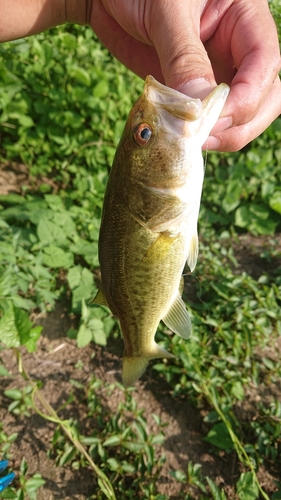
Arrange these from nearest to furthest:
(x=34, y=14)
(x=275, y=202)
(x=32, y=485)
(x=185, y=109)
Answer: (x=185, y=109)
(x=32, y=485)
(x=34, y=14)
(x=275, y=202)

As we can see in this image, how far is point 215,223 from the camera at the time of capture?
438 centimetres

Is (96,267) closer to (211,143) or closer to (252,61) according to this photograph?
(211,143)

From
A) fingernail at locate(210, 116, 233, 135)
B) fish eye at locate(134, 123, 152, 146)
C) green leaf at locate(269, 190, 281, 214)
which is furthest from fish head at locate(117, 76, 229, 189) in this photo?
green leaf at locate(269, 190, 281, 214)

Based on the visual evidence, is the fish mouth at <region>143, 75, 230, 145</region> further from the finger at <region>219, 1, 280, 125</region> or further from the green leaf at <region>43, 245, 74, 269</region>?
the green leaf at <region>43, 245, 74, 269</region>

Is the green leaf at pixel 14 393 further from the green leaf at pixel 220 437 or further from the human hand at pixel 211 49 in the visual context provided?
the human hand at pixel 211 49

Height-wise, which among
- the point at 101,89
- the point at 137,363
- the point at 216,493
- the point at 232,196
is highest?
the point at 101,89

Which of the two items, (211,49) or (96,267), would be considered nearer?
(211,49)

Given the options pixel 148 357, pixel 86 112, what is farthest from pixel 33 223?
pixel 148 357

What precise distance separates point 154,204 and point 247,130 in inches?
29.7

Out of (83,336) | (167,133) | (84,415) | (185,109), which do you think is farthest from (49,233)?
(185,109)

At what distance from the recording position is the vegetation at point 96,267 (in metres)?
2.60

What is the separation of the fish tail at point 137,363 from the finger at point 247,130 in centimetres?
107

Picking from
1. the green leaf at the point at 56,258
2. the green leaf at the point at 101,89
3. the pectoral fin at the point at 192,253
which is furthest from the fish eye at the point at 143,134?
the green leaf at the point at 101,89

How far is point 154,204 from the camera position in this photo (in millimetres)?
1757
